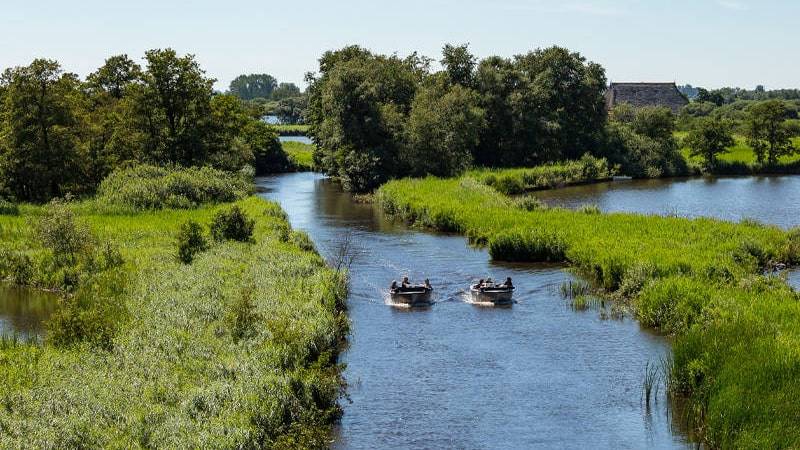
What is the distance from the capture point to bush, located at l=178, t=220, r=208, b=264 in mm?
47000

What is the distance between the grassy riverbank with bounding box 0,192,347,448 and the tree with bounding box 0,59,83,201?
92.8ft

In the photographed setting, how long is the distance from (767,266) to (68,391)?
119ft

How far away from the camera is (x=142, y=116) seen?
7969 centimetres

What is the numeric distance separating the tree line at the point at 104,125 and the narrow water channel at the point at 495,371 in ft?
116

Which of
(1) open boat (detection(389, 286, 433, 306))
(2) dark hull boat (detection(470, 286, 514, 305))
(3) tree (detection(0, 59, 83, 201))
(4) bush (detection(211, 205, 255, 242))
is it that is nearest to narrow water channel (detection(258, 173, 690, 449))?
(2) dark hull boat (detection(470, 286, 514, 305))

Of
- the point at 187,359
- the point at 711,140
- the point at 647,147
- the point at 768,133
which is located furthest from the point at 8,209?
the point at 768,133

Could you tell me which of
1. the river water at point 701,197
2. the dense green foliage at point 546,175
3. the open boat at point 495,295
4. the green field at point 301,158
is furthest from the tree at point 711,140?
the open boat at point 495,295

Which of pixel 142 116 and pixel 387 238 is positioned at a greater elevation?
pixel 142 116

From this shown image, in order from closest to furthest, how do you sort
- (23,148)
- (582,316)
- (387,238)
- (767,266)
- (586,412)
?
(586,412) → (582,316) → (767,266) → (387,238) → (23,148)

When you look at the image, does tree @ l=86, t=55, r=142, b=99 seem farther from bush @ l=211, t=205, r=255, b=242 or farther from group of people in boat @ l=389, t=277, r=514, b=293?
group of people in boat @ l=389, t=277, r=514, b=293

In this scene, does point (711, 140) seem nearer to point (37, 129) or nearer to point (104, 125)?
point (104, 125)

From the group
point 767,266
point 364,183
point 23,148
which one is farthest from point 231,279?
point 364,183

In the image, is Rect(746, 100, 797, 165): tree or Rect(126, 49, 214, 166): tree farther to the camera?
Rect(746, 100, 797, 165): tree

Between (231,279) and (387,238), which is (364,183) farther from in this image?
(231,279)
